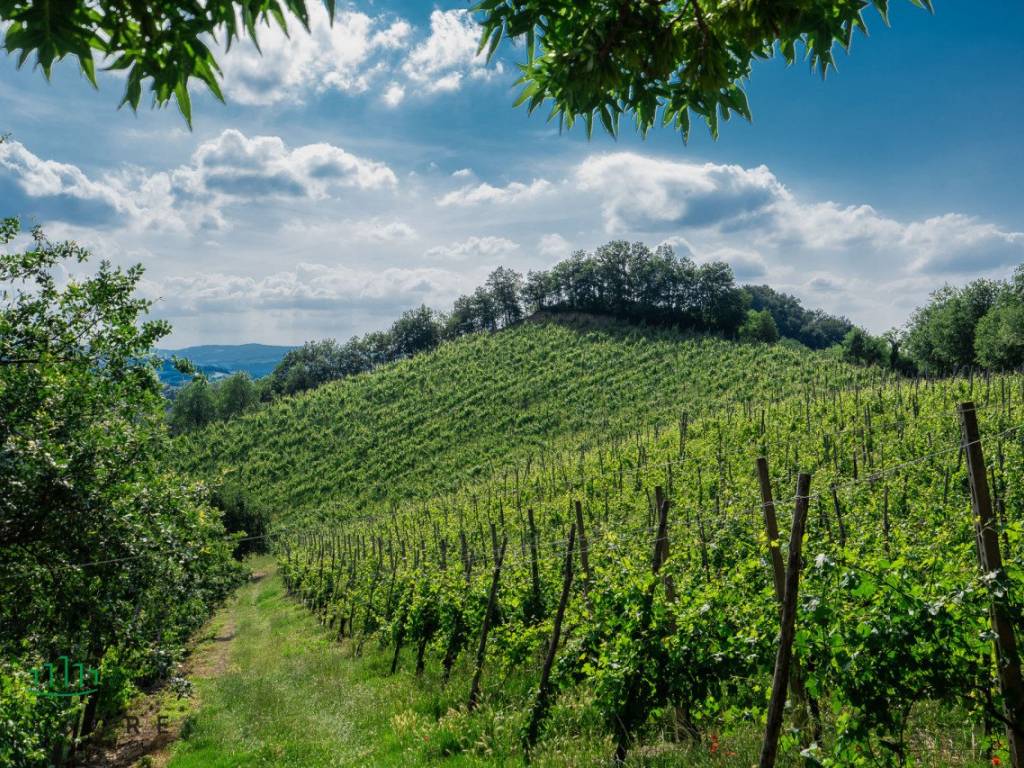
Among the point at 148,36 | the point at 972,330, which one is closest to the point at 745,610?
the point at 148,36

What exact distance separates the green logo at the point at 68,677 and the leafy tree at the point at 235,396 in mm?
78626

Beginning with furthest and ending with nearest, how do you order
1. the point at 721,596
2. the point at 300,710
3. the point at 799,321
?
the point at 799,321 → the point at 300,710 → the point at 721,596

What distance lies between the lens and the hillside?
50.9 meters

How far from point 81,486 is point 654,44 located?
8.97 m

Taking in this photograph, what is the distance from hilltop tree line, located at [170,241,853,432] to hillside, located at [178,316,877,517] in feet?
28.2

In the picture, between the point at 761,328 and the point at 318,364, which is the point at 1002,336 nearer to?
the point at 761,328

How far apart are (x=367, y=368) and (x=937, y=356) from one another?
76307 mm

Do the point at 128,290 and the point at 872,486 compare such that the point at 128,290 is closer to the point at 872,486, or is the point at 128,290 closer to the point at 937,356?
the point at 872,486

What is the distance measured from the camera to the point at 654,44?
253 centimetres

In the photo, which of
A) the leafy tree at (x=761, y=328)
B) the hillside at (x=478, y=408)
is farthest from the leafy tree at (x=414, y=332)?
the leafy tree at (x=761, y=328)

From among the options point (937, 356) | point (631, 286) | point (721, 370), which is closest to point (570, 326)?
point (631, 286)

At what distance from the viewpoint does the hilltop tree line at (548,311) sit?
81.1 metres

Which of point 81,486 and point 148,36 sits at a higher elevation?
point 148,36

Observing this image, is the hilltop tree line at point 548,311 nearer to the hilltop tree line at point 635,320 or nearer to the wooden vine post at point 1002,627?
the hilltop tree line at point 635,320
